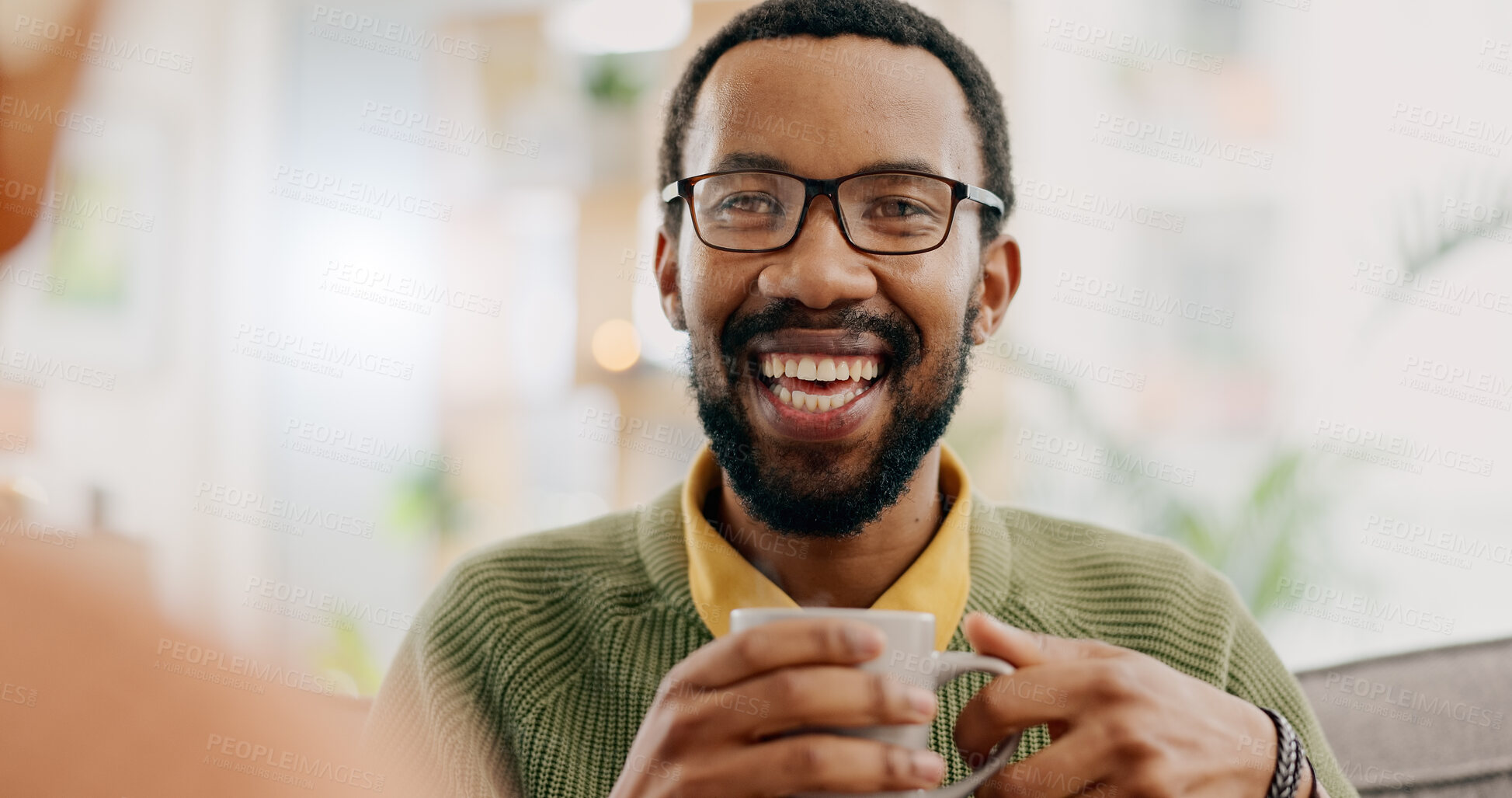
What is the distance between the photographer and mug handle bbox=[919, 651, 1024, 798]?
62 centimetres

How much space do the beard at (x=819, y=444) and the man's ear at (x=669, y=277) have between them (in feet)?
0.46

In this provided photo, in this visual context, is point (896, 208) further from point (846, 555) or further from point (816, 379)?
point (846, 555)

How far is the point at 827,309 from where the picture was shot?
3.24 feet

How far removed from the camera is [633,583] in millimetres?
1111

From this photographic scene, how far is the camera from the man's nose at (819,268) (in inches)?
38.3

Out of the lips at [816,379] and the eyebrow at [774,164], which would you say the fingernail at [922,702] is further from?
the eyebrow at [774,164]

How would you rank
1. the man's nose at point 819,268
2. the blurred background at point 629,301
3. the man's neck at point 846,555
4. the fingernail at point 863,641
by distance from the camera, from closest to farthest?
the fingernail at point 863,641, the man's nose at point 819,268, the man's neck at point 846,555, the blurred background at point 629,301

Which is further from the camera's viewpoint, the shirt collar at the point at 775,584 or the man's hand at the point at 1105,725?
the shirt collar at the point at 775,584

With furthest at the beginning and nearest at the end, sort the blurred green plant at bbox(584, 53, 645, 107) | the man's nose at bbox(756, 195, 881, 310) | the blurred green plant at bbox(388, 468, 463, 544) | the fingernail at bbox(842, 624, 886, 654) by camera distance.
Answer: the blurred green plant at bbox(388, 468, 463, 544) → the blurred green plant at bbox(584, 53, 645, 107) → the man's nose at bbox(756, 195, 881, 310) → the fingernail at bbox(842, 624, 886, 654)

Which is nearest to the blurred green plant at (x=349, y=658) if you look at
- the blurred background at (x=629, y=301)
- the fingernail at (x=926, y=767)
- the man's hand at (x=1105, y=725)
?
the blurred background at (x=629, y=301)

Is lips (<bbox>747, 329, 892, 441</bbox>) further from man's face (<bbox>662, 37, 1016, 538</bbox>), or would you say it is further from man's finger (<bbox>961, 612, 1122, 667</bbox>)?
man's finger (<bbox>961, 612, 1122, 667</bbox>)

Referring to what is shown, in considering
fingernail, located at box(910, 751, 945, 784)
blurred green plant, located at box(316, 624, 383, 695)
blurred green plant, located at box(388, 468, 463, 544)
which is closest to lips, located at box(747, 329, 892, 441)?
fingernail, located at box(910, 751, 945, 784)

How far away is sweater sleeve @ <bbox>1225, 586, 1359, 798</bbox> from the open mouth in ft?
1.55

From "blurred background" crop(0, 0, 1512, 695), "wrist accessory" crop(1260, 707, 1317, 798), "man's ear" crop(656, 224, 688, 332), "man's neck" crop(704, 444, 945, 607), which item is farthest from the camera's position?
"blurred background" crop(0, 0, 1512, 695)
